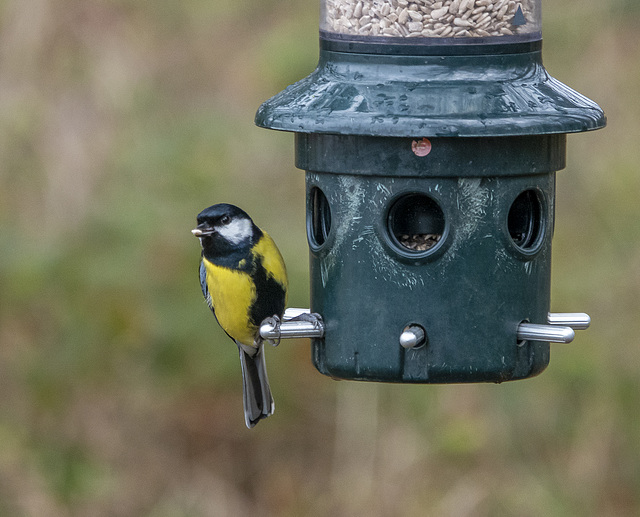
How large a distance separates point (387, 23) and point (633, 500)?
3.87 m

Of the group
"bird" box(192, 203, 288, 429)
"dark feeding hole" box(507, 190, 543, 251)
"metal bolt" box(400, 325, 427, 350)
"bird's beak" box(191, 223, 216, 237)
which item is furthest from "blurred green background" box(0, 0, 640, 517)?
"metal bolt" box(400, 325, 427, 350)

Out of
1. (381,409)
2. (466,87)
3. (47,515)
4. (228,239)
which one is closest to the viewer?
(466,87)

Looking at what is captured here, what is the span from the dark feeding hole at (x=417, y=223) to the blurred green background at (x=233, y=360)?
197 centimetres

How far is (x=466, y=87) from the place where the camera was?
11.0ft

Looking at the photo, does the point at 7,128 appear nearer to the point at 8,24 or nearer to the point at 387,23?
the point at 8,24

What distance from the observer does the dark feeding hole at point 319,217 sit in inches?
151

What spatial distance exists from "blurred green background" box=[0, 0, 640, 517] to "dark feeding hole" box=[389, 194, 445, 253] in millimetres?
1975

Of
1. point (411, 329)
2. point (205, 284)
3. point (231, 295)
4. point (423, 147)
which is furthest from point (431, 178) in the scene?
point (205, 284)

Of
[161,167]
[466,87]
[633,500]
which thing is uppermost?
[466,87]

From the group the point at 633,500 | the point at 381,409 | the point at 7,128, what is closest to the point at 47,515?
the point at 381,409

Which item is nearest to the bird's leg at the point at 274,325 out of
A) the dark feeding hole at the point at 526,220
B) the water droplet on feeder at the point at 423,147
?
the water droplet on feeder at the point at 423,147

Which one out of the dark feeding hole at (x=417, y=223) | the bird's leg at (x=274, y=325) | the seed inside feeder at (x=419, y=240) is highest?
the dark feeding hole at (x=417, y=223)

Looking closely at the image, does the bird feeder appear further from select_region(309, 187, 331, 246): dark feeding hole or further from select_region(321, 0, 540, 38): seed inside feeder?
select_region(309, 187, 331, 246): dark feeding hole

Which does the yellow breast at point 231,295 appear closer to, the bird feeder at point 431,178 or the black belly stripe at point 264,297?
the black belly stripe at point 264,297
